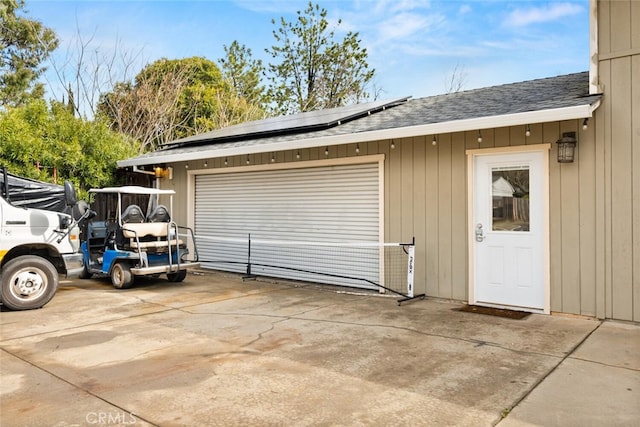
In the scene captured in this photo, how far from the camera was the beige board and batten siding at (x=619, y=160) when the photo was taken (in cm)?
527

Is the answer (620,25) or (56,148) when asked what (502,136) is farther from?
(56,148)

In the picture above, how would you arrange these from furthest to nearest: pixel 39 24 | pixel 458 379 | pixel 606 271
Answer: pixel 39 24
pixel 606 271
pixel 458 379

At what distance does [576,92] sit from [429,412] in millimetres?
4909

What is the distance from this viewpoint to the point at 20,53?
2042 centimetres

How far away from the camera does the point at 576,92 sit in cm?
602

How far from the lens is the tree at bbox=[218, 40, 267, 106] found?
24969 mm

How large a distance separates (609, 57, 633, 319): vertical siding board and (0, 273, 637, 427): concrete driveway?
0.49m

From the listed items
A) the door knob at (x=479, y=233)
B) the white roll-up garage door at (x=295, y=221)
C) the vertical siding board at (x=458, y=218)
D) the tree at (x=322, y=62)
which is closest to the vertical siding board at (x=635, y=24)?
the vertical siding board at (x=458, y=218)

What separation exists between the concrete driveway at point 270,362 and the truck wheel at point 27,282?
23 cm

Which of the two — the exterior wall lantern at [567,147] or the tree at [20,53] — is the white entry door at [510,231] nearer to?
the exterior wall lantern at [567,147]

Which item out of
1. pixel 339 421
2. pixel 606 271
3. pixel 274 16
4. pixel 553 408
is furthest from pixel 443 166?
pixel 274 16

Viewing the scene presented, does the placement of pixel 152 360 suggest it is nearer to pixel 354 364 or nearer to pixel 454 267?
pixel 354 364

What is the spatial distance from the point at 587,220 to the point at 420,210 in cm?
221

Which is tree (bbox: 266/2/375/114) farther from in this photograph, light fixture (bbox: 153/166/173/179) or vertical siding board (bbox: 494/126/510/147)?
vertical siding board (bbox: 494/126/510/147)
